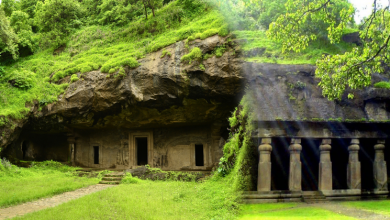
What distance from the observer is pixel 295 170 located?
10.5 meters

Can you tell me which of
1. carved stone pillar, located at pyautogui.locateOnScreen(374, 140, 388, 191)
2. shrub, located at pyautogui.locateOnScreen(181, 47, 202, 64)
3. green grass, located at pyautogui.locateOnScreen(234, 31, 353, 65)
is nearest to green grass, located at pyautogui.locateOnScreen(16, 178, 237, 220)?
carved stone pillar, located at pyautogui.locateOnScreen(374, 140, 388, 191)

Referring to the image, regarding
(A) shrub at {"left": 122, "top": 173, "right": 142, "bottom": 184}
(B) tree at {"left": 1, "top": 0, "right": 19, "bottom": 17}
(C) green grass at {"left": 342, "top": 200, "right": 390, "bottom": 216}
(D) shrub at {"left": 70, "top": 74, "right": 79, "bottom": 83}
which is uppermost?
(B) tree at {"left": 1, "top": 0, "right": 19, "bottom": 17}

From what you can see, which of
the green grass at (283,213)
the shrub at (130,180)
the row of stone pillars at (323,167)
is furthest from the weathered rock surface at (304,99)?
the shrub at (130,180)

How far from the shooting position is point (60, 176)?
16.8m

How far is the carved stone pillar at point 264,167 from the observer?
9898 mm

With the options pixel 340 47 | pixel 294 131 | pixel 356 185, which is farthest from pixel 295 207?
pixel 340 47

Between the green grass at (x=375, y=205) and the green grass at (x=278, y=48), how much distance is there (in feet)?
20.7

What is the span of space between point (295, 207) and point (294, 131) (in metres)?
2.52

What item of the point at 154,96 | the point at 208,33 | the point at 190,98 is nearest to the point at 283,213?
the point at 190,98

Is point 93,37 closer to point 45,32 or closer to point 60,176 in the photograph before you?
point 45,32

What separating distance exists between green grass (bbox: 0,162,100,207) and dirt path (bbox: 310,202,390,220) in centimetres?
980

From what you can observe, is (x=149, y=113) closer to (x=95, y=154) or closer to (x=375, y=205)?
(x=95, y=154)

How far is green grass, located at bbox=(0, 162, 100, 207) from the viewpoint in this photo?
447 inches

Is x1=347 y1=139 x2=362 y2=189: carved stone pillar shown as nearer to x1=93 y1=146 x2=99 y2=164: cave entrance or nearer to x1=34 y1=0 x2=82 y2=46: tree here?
x1=93 y1=146 x2=99 y2=164: cave entrance
